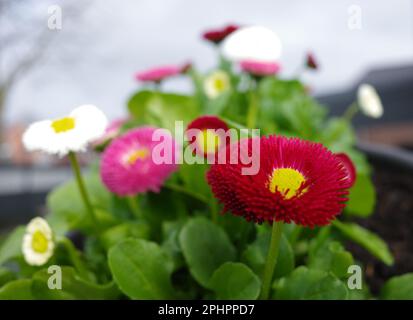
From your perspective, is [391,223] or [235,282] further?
[391,223]

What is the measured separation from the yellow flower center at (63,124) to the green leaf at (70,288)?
13cm

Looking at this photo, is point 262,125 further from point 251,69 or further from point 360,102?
point 360,102

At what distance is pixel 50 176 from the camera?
4.73 m

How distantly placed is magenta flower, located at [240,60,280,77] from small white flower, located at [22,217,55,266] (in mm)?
304

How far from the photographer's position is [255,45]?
588 mm

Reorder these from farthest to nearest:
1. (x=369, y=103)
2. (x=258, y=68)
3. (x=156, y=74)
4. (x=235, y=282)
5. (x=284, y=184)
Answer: (x=369, y=103) → (x=156, y=74) → (x=258, y=68) → (x=235, y=282) → (x=284, y=184)

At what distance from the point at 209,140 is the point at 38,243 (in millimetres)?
211

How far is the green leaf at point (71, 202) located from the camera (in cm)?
63

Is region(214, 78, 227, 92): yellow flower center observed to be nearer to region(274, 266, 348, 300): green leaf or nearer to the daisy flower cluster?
the daisy flower cluster

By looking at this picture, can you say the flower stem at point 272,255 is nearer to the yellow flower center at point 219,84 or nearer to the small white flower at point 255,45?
the small white flower at point 255,45

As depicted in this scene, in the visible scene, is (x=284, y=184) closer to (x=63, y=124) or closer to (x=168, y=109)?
(x=63, y=124)

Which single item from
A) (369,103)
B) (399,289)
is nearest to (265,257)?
(399,289)

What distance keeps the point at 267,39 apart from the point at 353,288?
304mm

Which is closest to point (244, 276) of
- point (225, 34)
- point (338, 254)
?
point (338, 254)
